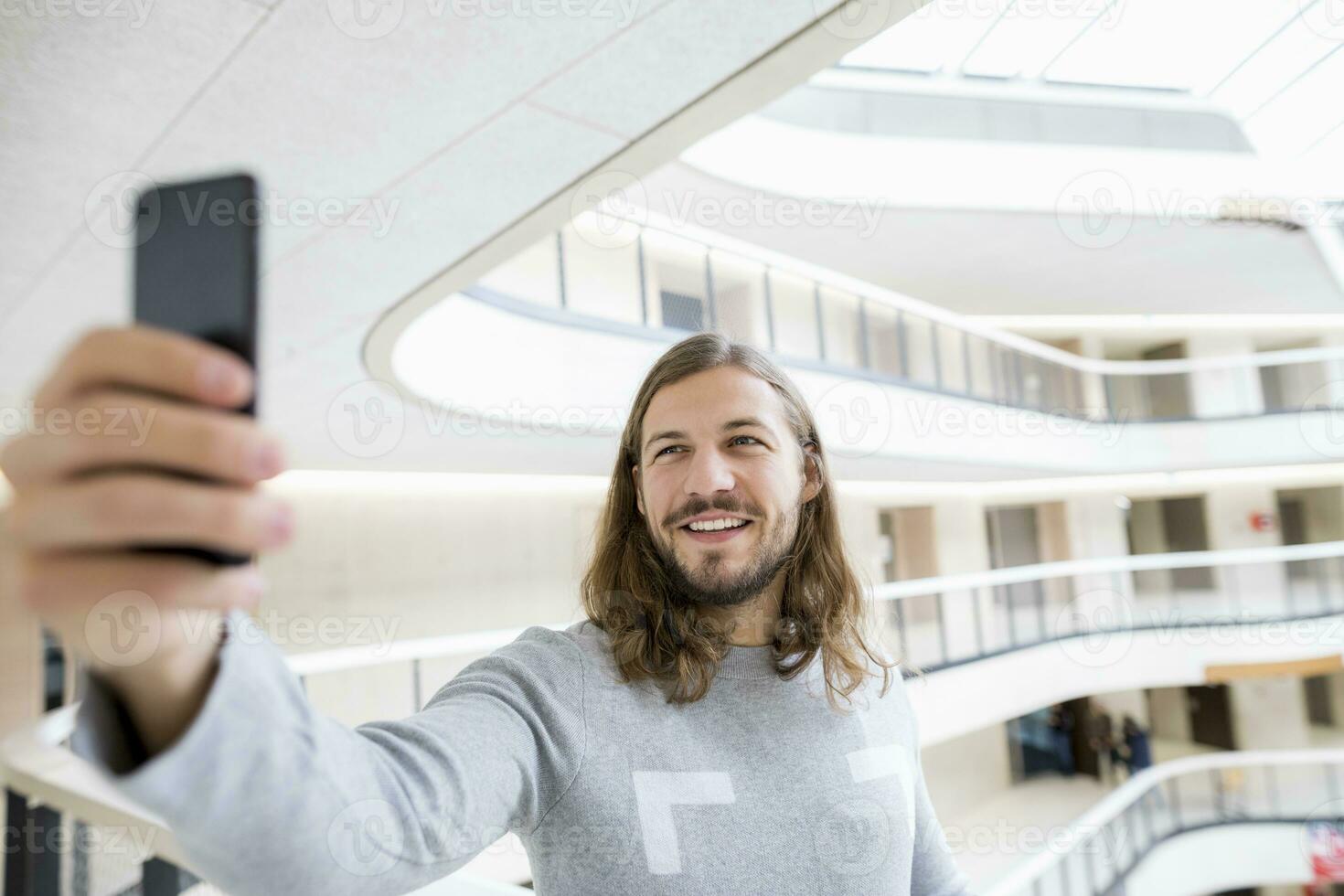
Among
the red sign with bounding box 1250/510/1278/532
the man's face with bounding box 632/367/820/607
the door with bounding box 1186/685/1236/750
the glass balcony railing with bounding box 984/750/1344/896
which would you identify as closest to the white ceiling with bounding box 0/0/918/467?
the man's face with bounding box 632/367/820/607

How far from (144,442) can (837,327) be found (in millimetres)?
13737

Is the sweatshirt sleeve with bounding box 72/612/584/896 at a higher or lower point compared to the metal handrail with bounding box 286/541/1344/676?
higher

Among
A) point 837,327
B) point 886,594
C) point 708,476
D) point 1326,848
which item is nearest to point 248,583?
point 708,476

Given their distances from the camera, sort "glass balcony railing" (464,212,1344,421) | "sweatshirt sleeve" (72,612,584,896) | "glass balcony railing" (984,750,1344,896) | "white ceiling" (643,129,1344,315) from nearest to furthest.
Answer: "sweatshirt sleeve" (72,612,584,896), "glass balcony railing" (464,212,1344,421), "white ceiling" (643,129,1344,315), "glass balcony railing" (984,750,1344,896)

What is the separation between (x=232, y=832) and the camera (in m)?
0.73

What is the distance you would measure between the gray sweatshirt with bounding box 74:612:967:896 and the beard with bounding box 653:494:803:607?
0.43ft

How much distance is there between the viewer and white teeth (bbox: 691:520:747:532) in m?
1.81

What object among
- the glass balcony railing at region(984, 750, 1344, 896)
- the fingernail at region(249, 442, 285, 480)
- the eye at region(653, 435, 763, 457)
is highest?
the eye at region(653, 435, 763, 457)

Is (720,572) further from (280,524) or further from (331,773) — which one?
(280,524)

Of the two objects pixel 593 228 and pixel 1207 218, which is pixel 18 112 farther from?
pixel 1207 218

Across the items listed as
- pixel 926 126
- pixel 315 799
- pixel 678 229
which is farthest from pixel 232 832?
pixel 926 126

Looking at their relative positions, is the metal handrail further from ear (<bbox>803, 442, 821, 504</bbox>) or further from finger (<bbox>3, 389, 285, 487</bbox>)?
finger (<bbox>3, 389, 285, 487</bbox>)

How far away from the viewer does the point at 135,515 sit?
17.4 inches

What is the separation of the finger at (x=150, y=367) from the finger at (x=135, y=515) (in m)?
0.05
